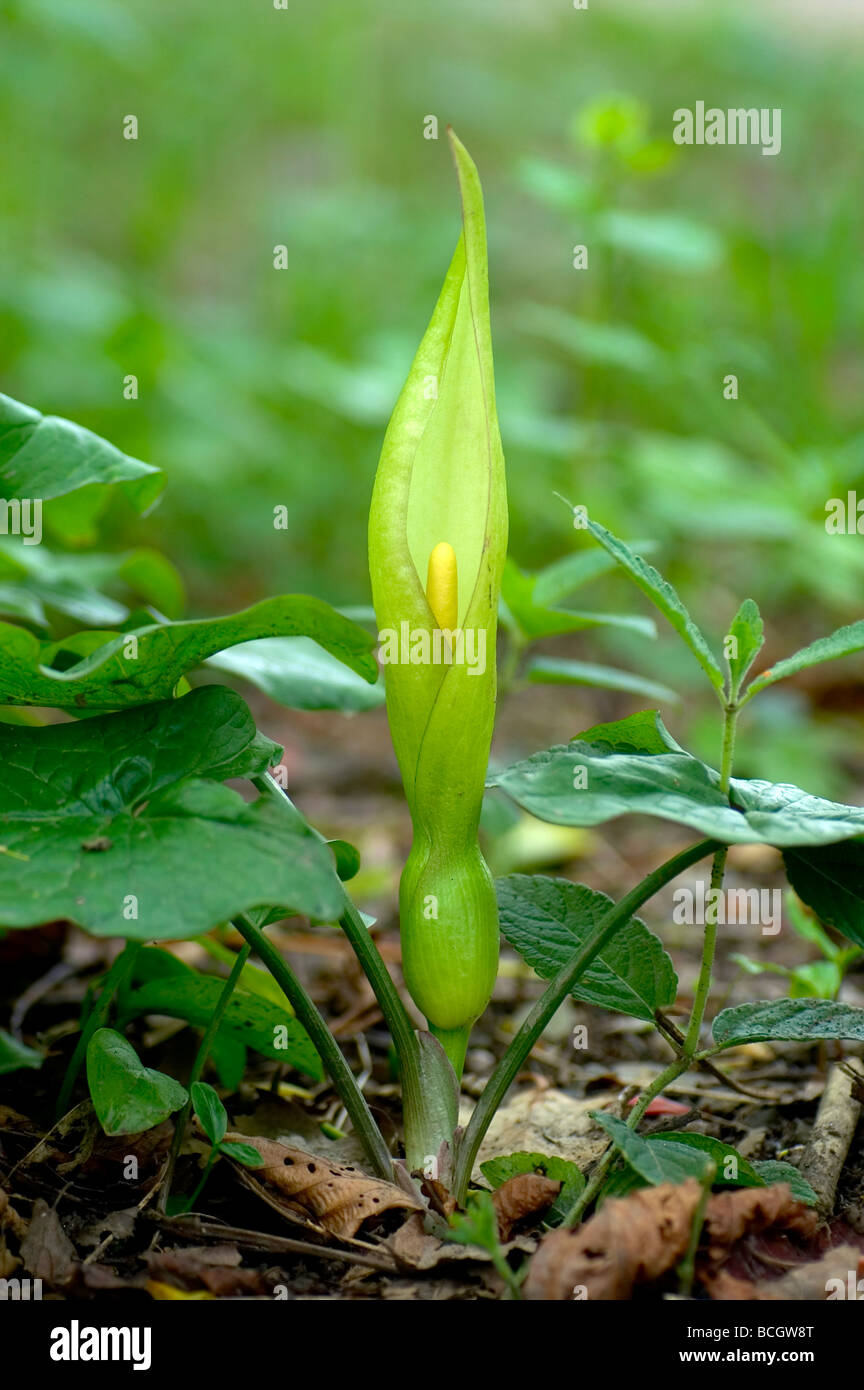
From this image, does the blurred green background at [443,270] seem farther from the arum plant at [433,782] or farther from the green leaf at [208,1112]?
the green leaf at [208,1112]

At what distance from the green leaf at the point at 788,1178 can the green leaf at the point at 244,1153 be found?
398mm

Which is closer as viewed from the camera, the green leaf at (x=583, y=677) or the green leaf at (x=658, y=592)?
the green leaf at (x=658, y=592)

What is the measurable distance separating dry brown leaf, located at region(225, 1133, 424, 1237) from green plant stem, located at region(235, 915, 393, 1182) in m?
0.02

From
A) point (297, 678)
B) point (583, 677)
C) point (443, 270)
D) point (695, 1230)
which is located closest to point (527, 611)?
point (583, 677)

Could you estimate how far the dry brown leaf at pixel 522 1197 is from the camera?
36.3 inches

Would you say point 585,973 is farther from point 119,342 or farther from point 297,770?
point 119,342

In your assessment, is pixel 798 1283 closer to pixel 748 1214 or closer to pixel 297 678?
pixel 748 1214

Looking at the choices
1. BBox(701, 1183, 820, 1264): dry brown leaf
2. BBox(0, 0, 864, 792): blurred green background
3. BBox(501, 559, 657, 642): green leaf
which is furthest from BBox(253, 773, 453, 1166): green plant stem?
BBox(0, 0, 864, 792): blurred green background

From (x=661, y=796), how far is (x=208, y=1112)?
0.43m

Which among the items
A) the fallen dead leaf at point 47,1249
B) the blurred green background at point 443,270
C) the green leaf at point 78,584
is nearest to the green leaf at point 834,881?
the fallen dead leaf at point 47,1249

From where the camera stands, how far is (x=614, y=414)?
12.4ft
